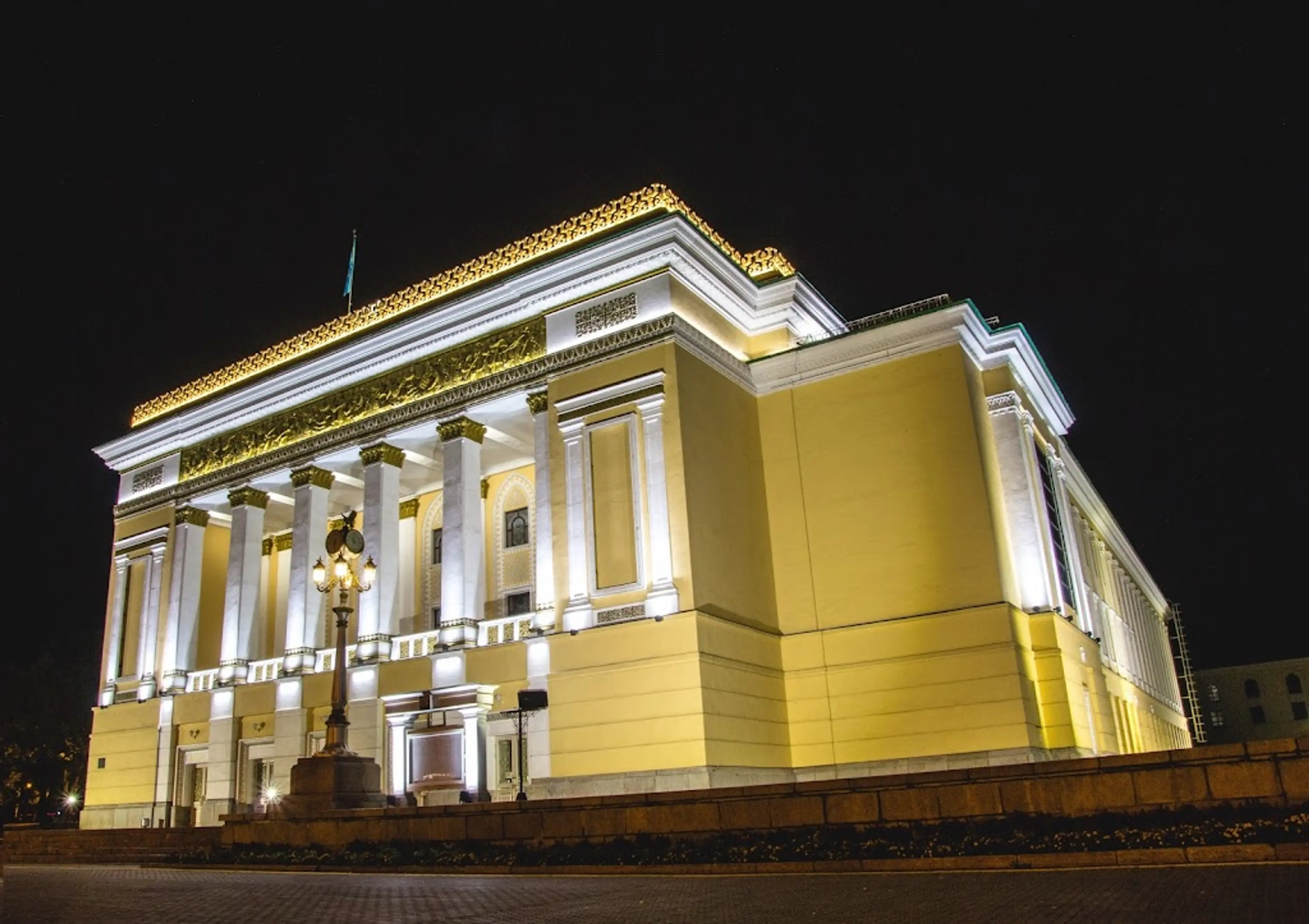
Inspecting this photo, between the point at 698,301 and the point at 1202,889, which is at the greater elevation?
the point at 698,301

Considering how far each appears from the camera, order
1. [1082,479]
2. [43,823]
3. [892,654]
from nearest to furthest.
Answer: [892,654] → [1082,479] → [43,823]

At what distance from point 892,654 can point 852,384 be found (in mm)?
6302

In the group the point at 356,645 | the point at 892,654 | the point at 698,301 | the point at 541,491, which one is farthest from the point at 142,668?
the point at 892,654

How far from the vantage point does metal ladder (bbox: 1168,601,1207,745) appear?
211 feet

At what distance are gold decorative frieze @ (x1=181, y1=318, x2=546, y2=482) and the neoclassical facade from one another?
0.09 metres

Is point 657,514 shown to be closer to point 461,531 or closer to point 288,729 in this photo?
point 461,531

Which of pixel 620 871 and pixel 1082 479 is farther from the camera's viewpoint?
pixel 1082 479

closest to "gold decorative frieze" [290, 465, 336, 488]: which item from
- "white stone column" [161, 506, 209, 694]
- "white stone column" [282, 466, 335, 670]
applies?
"white stone column" [282, 466, 335, 670]

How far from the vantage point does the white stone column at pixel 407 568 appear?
32.6 metres

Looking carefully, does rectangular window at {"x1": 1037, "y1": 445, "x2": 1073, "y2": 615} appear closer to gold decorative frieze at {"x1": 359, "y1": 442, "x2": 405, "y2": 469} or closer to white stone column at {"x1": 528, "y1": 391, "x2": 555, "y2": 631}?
white stone column at {"x1": 528, "y1": 391, "x2": 555, "y2": 631}

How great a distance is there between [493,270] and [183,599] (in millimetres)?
13876

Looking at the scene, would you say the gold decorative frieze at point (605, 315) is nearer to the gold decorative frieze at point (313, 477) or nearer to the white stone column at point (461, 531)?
the white stone column at point (461, 531)

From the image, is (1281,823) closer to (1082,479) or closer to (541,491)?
(541,491)

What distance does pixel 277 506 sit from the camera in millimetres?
33219
